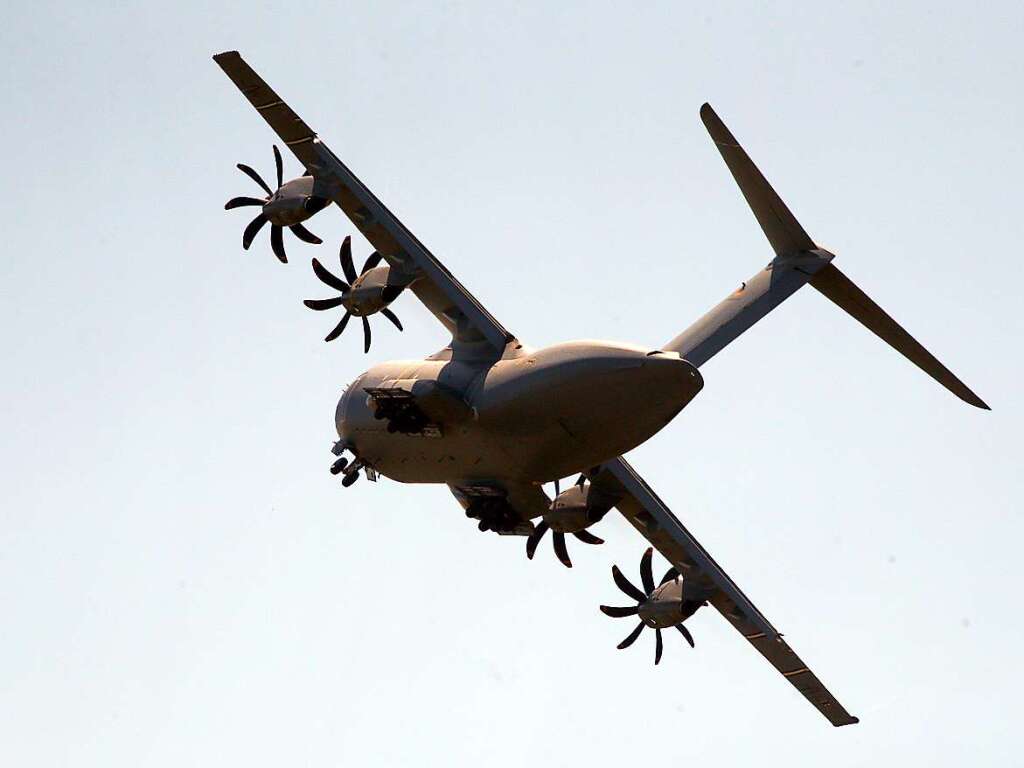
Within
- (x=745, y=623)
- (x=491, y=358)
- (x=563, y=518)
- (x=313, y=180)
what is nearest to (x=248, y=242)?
(x=313, y=180)

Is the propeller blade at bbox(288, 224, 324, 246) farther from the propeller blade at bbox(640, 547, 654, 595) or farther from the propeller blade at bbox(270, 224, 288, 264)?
the propeller blade at bbox(640, 547, 654, 595)

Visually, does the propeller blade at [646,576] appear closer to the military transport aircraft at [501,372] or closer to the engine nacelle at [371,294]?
the military transport aircraft at [501,372]

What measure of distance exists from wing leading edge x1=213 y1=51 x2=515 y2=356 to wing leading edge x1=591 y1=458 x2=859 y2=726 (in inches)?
141

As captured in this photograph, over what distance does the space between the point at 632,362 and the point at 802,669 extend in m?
9.10

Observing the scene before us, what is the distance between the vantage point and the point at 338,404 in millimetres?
35219

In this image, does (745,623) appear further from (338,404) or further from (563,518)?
(338,404)

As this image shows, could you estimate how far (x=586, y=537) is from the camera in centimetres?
3572

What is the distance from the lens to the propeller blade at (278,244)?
33731 millimetres

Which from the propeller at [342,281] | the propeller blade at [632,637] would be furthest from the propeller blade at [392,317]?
the propeller blade at [632,637]

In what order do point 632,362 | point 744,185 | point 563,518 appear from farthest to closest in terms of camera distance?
Answer: 1. point 563,518
2. point 744,185
3. point 632,362

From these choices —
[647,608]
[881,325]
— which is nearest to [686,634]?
[647,608]

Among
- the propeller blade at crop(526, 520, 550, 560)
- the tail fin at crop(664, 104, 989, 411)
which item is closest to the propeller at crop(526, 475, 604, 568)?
the propeller blade at crop(526, 520, 550, 560)

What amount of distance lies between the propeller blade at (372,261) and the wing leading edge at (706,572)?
4931 mm

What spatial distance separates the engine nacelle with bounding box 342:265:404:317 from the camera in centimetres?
3297
